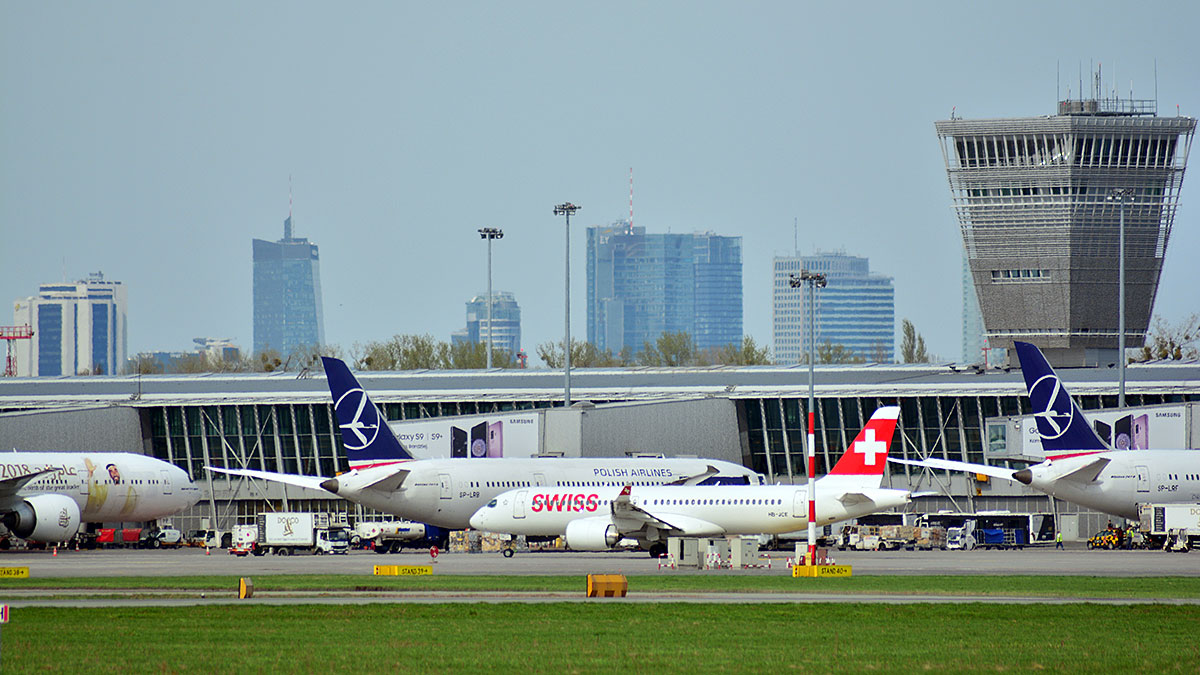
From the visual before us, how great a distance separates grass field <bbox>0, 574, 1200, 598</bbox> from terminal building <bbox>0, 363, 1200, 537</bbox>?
42.3 metres

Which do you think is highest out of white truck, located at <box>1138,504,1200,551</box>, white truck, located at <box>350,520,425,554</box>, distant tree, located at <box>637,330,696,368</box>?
distant tree, located at <box>637,330,696,368</box>

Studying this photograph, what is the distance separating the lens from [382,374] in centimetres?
11438

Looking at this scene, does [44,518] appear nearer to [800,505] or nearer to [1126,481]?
[800,505]

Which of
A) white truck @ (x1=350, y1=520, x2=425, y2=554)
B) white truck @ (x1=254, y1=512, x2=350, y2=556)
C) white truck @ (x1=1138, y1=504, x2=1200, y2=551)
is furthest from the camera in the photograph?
white truck @ (x1=350, y1=520, x2=425, y2=554)

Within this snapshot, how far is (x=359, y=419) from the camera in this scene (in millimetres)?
69000

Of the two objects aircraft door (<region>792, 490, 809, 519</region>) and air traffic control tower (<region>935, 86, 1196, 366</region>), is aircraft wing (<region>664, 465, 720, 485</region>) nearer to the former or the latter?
aircraft door (<region>792, 490, 809, 519</region>)

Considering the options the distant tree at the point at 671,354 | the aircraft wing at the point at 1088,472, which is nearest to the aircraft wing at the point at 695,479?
the aircraft wing at the point at 1088,472

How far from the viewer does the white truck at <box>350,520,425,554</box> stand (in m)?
74.6

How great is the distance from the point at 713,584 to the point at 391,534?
113 feet

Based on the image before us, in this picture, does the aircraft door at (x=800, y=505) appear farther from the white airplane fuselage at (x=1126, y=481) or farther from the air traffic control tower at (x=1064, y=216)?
the air traffic control tower at (x=1064, y=216)

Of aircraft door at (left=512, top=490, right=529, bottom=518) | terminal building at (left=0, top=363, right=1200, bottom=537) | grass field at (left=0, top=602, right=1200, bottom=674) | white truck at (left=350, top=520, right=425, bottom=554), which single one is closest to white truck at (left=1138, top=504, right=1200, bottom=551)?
terminal building at (left=0, top=363, right=1200, bottom=537)

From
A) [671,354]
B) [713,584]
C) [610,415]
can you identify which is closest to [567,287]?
[610,415]

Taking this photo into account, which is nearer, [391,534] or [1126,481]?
[1126,481]

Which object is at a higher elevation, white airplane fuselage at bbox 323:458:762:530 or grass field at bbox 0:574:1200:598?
white airplane fuselage at bbox 323:458:762:530
